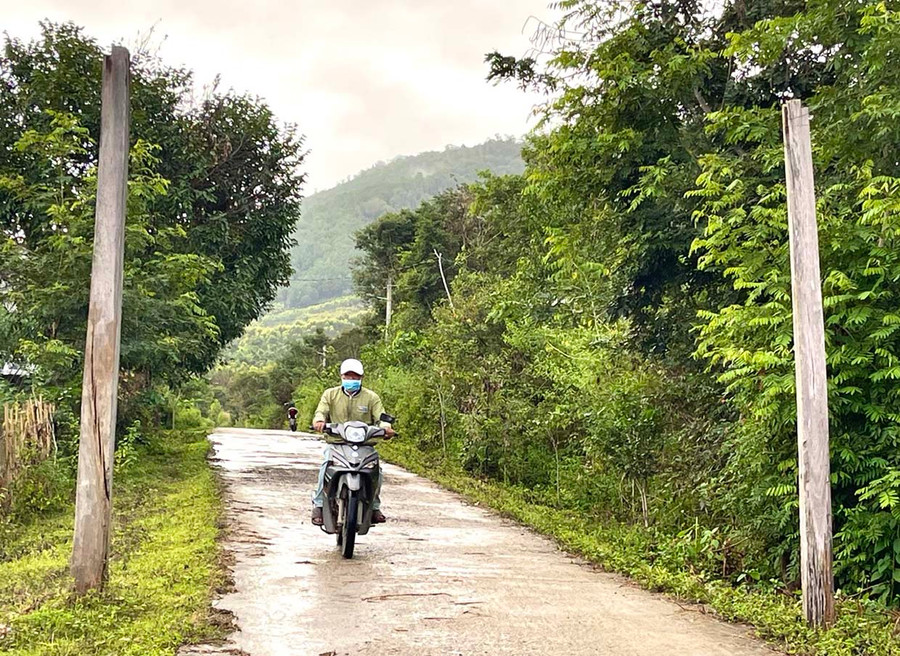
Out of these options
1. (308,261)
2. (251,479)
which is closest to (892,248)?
(251,479)

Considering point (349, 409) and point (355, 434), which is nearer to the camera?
point (355, 434)

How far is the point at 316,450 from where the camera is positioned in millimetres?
21469

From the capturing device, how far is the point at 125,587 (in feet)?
19.1

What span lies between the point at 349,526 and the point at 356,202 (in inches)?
4965

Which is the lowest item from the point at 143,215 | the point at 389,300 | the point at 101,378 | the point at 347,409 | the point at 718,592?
the point at 718,592

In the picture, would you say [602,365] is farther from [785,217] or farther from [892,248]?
[892,248]

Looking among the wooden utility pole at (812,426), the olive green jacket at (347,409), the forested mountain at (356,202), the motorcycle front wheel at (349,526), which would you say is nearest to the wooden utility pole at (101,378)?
the motorcycle front wheel at (349,526)

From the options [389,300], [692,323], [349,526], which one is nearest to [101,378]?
[349,526]

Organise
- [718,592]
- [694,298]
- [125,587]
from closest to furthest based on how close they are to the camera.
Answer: [125,587] < [718,592] < [694,298]

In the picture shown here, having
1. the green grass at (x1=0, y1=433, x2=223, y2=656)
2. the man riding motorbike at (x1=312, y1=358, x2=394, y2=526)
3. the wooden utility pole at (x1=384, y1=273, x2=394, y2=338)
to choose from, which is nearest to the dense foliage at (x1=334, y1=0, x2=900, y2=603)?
the man riding motorbike at (x1=312, y1=358, x2=394, y2=526)

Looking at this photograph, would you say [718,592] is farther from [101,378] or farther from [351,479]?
[101,378]

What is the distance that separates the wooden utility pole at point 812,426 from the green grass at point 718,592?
9.2 inches

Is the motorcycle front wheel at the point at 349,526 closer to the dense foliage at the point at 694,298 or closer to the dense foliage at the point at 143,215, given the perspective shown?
the dense foliage at the point at 694,298

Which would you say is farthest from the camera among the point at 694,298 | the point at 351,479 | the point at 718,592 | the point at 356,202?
the point at 356,202
